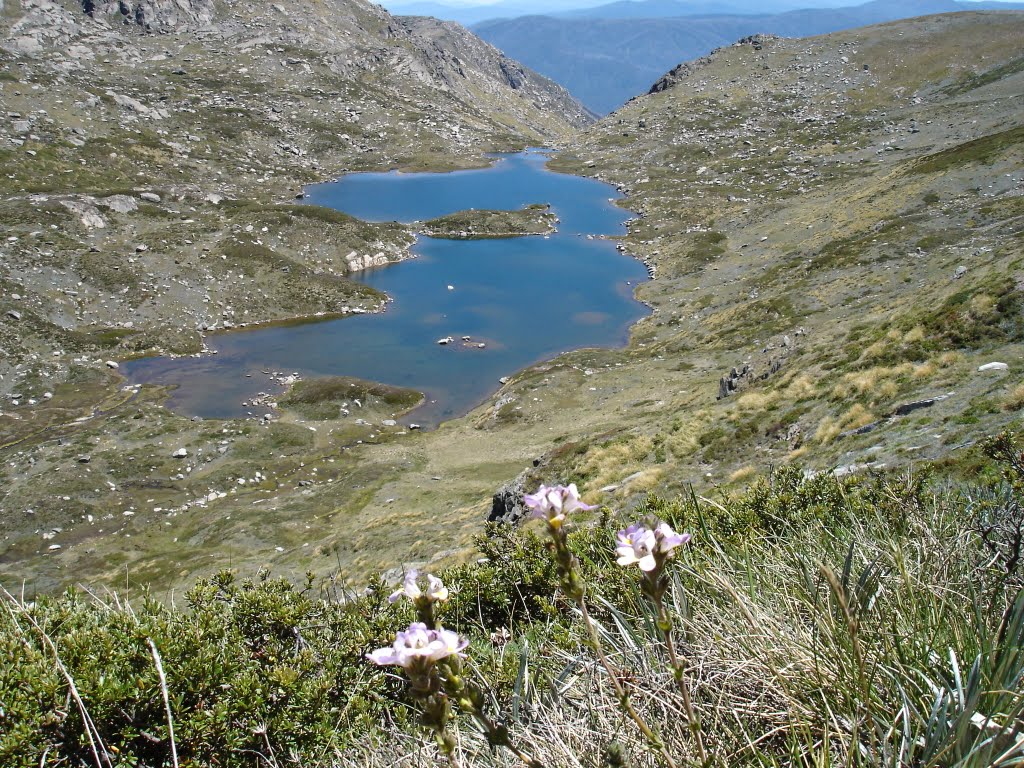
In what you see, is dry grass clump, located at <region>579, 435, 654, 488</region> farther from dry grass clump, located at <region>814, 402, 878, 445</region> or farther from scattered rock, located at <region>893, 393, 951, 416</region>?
scattered rock, located at <region>893, 393, 951, 416</region>

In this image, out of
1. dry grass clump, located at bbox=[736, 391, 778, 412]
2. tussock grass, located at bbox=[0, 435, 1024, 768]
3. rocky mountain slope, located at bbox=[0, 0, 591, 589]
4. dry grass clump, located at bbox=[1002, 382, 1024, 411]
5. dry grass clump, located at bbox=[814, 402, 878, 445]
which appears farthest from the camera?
rocky mountain slope, located at bbox=[0, 0, 591, 589]

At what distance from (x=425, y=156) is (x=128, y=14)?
262 ft

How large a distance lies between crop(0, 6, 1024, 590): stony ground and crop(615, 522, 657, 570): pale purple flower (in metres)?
7.40

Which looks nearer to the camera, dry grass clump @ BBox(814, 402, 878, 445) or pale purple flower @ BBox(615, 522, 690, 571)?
pale purple flower @ BBox(615, 522, 690, 571)

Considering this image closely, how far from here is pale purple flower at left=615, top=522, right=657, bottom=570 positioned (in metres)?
1.95

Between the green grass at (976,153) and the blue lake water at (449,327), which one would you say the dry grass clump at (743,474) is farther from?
the green grass at (976,153)

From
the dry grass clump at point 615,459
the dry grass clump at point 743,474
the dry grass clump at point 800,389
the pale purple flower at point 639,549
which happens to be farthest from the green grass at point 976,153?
the pale purple flower at point 639,549

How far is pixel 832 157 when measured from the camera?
99.2 meters

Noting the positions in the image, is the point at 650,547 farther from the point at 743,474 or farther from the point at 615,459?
the point at 615,459

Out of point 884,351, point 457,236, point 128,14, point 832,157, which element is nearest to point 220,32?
point 128,14

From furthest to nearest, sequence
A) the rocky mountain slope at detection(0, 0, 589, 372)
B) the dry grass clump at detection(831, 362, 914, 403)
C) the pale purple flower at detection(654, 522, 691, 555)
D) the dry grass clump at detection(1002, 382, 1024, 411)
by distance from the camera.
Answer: the rocky mountain slope at detection(0, 0, 589, 372) → the dry grass clump at detection(831, 362, 914, 403) → the dry grass clump at detection(1002, 382, 1024, 411) → the pale purple flower at detection(654, 522, 691, 555)

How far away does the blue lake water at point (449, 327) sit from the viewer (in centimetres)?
4750

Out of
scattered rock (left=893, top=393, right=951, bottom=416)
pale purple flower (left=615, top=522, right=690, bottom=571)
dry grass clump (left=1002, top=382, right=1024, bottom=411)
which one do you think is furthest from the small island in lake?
pale purple flower (left=615, top=522, right=690, bottom=571)

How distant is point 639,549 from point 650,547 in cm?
8
